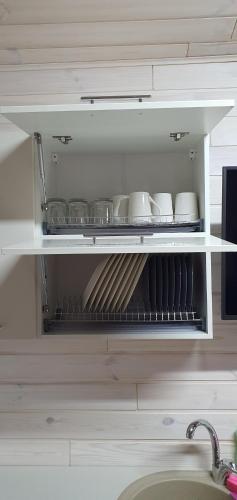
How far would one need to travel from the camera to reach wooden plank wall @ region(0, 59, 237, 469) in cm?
133

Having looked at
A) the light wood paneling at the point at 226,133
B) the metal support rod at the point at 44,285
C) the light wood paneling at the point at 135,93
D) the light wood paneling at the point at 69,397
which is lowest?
the light wood paneling at the point at 69,397

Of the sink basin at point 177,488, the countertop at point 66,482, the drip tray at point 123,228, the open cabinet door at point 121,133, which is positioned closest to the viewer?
the open cabinet door at point 121,133

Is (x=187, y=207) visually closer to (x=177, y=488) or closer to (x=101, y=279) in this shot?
(x=101, y=279)

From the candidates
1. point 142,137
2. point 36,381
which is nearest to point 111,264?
point 142,137

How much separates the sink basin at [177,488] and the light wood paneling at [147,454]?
0.07 meters

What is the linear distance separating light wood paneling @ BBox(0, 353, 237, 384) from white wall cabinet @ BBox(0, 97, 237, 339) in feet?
0.73

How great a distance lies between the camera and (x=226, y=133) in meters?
1.34

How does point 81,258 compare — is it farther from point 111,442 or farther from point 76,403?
point 111,442

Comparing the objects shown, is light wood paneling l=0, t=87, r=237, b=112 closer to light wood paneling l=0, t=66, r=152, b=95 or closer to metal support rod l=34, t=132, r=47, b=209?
light wood paneling l=0, t=66, r=152, b=95

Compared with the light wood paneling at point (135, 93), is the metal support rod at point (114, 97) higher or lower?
lower

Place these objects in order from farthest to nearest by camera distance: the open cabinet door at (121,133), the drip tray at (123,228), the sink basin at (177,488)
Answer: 1. the sink basin at (177,488)
2. the drip tray at (123,228)
3. the open cabinet door at (121,133)

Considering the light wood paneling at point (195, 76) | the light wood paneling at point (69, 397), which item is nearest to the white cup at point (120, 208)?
the light wood paneling at point (195, 76)

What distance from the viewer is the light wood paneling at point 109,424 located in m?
1.33

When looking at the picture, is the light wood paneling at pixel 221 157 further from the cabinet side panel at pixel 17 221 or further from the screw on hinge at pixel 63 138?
the cabinet side panel at pixel 17 221
